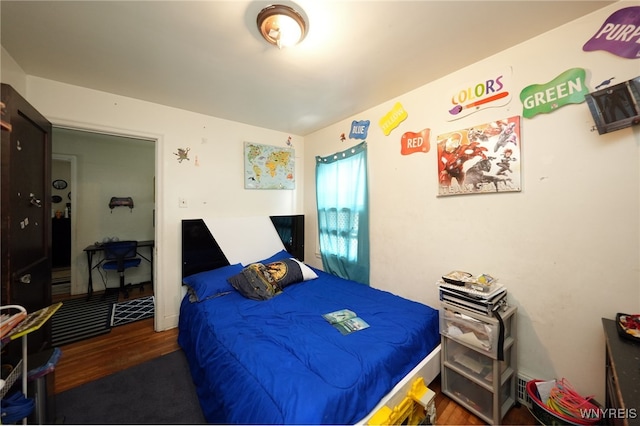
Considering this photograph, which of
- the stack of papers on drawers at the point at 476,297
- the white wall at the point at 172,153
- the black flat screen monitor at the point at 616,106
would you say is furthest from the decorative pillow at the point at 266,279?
the black flat screen monitor at the point at 616,106

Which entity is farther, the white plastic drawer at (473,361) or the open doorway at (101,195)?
the open doorway at (101,195)

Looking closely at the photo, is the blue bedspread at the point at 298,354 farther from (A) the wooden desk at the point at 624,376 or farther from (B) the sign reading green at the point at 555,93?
(B) the sign reading green at the point at 555,93

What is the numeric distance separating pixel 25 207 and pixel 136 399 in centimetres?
150

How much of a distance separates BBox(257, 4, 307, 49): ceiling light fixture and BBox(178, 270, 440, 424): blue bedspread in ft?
6.04

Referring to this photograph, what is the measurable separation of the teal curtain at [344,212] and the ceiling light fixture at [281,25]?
1.38 meters

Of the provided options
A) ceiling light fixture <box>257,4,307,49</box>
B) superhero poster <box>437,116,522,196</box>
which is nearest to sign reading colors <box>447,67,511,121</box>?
superhero poster <box>437,116,522,196</box>

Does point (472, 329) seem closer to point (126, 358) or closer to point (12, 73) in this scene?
point (126, 358)

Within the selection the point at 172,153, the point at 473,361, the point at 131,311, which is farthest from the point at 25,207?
the point at 473,361

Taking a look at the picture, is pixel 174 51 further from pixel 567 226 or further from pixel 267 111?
pixel 567 226

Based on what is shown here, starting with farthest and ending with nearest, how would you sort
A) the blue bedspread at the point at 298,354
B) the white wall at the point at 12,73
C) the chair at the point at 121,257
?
the chair at the point at 121,257
the white wall at the point at 12,73
the blue bedspread at the point at 298,354

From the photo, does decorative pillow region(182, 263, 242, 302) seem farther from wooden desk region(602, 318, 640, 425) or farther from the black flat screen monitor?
the black flat screen monitor

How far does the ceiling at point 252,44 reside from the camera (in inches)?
50.1

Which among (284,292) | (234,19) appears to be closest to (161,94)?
(234,19)

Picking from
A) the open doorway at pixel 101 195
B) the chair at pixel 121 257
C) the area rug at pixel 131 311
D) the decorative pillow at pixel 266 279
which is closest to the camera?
the decorative pillow at pixel 266 279
